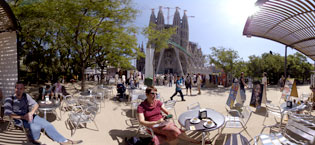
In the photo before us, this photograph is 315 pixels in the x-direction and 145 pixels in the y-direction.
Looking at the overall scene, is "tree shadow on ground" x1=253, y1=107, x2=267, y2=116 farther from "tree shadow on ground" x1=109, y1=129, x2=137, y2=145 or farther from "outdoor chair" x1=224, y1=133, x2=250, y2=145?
"tree shadow on ground" x1=109, y1=129, x2=137, y2=145

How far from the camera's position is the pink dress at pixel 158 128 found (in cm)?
312

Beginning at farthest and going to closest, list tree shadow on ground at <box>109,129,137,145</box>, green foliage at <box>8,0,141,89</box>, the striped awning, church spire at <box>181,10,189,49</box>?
church spire at <box>181,10,189,49</box> → green foliage at <box>8,0,141,89</box> → the striped awning → tree shadow on ground at <box>109,129,137,145</box>

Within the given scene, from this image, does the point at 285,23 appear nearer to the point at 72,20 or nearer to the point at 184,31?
the point at 72,20

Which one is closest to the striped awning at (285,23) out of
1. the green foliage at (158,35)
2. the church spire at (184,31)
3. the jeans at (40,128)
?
the jeans at (40,128)

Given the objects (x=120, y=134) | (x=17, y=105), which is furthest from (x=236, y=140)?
(x=17, y=105)

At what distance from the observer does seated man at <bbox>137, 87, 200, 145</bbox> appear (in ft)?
10.2

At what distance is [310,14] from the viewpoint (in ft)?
17.0

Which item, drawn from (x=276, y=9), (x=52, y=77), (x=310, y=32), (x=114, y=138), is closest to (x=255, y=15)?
(x=276, y=9)

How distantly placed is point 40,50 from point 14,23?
388 inches

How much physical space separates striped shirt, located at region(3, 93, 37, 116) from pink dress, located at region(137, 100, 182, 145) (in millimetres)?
2458

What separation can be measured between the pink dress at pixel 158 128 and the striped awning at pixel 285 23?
4049 millimetres

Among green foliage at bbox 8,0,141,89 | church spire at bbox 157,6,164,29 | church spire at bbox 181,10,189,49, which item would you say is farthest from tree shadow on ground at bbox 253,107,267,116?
church spire at bbox 181,10,189,49

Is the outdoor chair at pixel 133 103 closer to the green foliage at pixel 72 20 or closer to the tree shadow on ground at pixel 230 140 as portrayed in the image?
the tree shadow on ground at pixel 230 140

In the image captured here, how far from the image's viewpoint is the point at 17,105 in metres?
3.62
